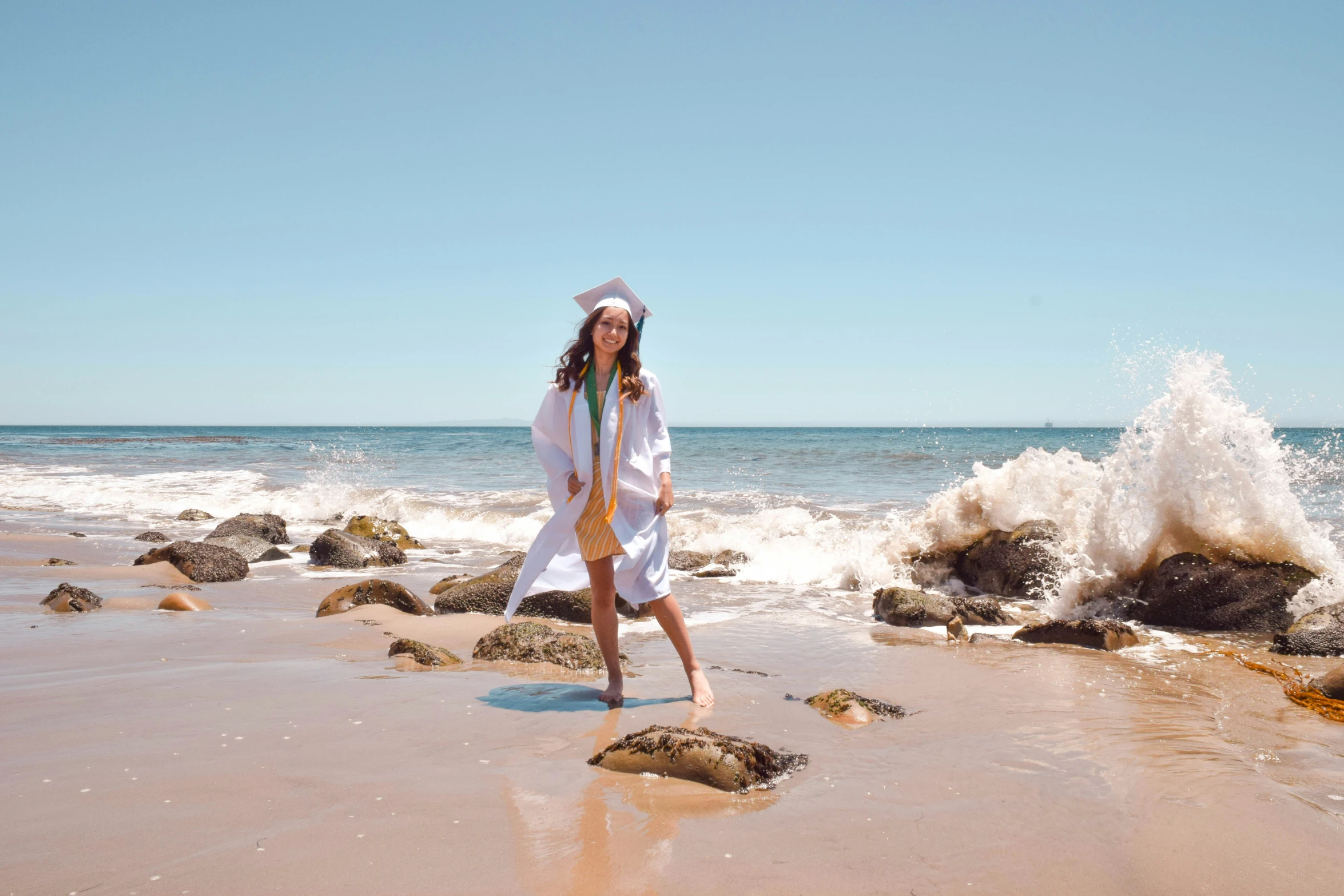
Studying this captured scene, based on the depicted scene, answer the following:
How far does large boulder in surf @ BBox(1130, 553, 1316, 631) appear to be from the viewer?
680 cm

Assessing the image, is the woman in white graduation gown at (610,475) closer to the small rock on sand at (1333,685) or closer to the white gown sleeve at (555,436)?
the white gown sleeve at (555,436)

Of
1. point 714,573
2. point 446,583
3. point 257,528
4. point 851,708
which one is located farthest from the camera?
point 257,528

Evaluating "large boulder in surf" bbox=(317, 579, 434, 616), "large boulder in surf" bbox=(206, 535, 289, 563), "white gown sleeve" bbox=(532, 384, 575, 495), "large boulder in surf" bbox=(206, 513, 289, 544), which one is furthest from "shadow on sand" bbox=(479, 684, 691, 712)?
"large boulder in surf" bbox=(206, 513, 289, 544)

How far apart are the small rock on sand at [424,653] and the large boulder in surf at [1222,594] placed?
562 centimetres

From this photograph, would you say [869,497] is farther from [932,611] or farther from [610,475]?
[610,475]

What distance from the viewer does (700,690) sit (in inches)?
167

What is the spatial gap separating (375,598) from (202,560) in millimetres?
2897

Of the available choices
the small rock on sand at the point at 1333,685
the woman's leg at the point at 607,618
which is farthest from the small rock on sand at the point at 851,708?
the small rock on sand at the point at 1333,685

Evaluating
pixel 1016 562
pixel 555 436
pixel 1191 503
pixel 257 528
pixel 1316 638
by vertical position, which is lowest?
pixel 257 528

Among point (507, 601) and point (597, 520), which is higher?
point (597, 520)

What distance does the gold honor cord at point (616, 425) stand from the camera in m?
4.11

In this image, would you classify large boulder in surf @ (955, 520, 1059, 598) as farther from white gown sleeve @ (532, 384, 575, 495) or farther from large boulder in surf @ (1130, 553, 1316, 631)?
white gown sleeve @ (532, 384, 575, 495)

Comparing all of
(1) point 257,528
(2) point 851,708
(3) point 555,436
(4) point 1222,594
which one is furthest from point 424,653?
(1) point 257,528

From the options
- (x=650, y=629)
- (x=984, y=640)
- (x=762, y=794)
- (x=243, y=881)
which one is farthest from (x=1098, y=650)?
(x=243, y=881)
